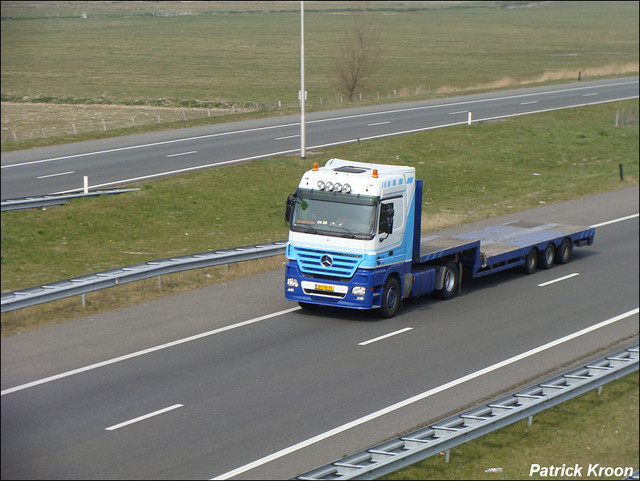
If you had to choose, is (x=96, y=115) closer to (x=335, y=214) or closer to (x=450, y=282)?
(x=450, y=282)

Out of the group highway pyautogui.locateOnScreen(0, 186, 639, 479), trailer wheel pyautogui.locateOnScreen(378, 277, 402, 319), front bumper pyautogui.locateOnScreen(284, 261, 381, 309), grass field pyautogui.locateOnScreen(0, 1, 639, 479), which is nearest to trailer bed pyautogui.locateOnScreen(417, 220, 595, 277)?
highway pyautogui.locateOnScreen(0, 186, 639, 479)

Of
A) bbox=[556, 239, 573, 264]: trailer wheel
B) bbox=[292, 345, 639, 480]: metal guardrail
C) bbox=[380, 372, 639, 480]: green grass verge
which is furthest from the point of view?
bbox=[556, 239, 573, 264]: trailer wheel

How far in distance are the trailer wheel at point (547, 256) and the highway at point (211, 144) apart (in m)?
12.0

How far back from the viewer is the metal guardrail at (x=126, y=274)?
48.3 ft

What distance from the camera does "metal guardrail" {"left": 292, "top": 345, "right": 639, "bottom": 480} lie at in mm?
9852

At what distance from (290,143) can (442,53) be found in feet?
220

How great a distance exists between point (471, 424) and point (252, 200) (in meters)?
19.1

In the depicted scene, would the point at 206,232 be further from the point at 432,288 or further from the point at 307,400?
the point at 307,400

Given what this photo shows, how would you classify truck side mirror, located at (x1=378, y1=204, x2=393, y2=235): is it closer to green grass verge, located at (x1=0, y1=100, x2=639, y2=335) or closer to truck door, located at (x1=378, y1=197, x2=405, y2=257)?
truck door, located at (x1=378, y1=197, x2=405, y2=257)

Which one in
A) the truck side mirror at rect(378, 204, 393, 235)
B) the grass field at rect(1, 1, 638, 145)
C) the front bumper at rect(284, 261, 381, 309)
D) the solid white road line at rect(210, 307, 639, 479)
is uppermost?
the grass field at rect(1, 1, 638, 145)

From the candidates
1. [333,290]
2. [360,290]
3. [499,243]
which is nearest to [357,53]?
[499,243]

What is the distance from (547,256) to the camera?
25141mm

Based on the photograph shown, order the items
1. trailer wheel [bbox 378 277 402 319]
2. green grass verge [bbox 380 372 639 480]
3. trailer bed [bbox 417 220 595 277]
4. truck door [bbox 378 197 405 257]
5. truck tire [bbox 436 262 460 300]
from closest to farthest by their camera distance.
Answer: green grass verge [bbox 380 372 639 480], truck door [bbox 378 197 405 257], trailer wheel [bbox 378 277 402 319], truck tire [bbox 436 262 460 300], trailer bed [bbox 417 220 595 277]

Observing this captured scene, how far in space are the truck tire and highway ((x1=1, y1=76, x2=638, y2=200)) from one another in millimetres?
13723
